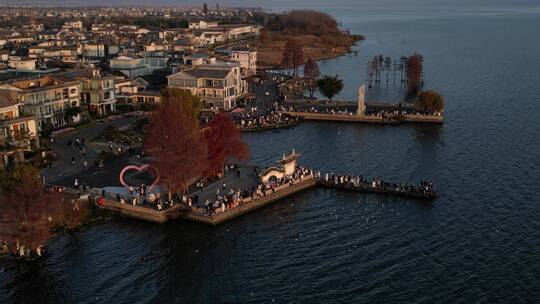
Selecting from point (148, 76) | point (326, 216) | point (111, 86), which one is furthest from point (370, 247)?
point (148, 76)

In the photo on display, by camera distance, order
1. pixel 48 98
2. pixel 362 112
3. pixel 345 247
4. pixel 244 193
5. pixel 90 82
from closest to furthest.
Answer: pixel 345 247 < pixel 244 193 < pixel 48 98 < pixel 90 82 < pixel 362 112

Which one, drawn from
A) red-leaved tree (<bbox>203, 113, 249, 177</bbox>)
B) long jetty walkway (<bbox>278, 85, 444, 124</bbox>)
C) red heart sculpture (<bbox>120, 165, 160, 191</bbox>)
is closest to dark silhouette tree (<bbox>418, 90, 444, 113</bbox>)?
long jetty walkway (<bbox>278, 85, 444, 124</bbox>)

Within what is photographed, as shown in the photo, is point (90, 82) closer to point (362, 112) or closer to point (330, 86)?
point (330, 86)

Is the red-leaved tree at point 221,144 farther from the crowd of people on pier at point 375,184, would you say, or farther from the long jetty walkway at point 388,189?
the long jetty walkway at point 388,189

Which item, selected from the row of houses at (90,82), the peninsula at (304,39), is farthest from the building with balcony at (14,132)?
the peninsula at (304,39)

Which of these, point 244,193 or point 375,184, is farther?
point 375,184

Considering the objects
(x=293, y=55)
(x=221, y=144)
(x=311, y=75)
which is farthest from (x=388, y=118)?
(x=293, y=55)
